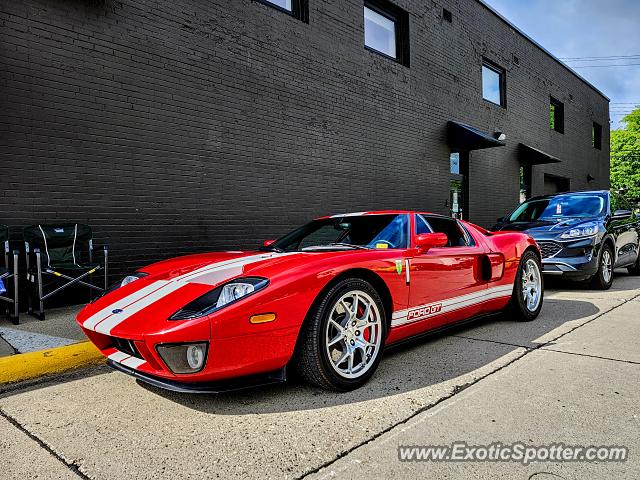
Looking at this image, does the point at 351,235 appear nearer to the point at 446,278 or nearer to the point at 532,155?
the point at 446,278

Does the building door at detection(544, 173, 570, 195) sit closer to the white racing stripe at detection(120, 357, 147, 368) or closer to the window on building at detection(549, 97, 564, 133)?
the window on building at detection(549, 97, 564, 133)

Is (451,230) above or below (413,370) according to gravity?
above

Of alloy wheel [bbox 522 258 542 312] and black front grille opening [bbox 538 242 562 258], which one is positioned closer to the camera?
alloy wheel [bbox 522 258 542 312]

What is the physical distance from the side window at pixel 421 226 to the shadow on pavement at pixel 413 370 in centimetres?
89

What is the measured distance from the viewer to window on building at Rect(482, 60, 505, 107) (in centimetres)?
1207

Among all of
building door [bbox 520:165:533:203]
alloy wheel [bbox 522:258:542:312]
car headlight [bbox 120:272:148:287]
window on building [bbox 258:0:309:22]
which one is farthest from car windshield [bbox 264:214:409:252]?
building door [bbox 520:165:533:203]

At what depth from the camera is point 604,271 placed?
250 inches

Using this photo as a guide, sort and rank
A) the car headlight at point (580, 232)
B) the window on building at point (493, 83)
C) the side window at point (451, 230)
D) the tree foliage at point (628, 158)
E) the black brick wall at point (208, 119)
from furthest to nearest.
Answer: the tree foliage at point (628, 158) → the window on building at point (493, 83) → the car headlight at point (580, 232) → the black brick wall at point (208, 119) → the side window at point (451, 230)

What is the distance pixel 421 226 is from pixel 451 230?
0.51 metres

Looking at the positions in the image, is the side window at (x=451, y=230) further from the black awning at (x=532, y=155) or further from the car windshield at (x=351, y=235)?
the black awning at (x=532, y=155)

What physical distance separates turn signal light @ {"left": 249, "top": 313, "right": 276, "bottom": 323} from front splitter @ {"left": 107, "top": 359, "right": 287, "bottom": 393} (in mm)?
301

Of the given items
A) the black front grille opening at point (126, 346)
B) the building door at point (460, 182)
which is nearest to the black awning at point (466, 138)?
the building door at point (460, 182)

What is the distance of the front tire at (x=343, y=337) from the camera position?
2.51m

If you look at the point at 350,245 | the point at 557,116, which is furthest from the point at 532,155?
the point at 350,245
